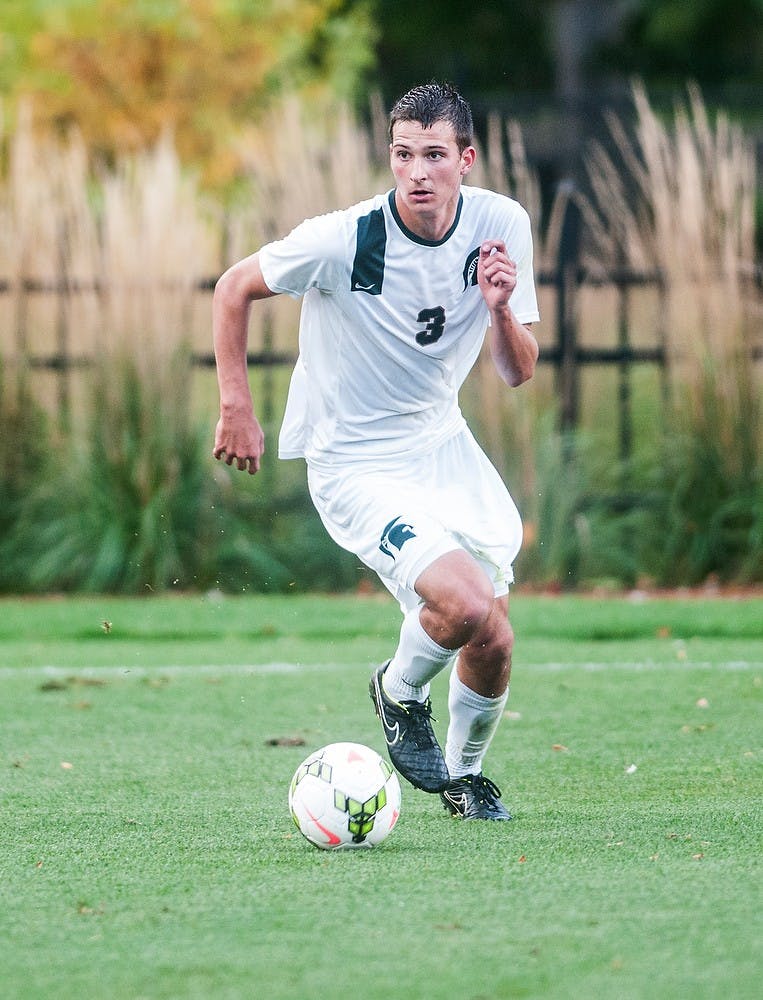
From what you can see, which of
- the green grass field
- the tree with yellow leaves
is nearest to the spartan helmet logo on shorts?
Result: the green grass field

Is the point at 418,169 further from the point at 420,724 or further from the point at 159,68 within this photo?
the point at 159,68

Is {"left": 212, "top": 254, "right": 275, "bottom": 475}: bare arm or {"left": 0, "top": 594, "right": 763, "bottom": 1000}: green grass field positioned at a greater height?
{"left": 212, "top": 254, "right": 275, "bottom": 475}: bare arm

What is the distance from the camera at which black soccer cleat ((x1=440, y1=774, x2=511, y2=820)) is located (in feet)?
15.8

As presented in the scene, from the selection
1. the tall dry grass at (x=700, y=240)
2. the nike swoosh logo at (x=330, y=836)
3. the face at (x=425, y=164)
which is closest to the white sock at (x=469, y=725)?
the nike swoosh logo at (x=330, y=836)

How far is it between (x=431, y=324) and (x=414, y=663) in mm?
973

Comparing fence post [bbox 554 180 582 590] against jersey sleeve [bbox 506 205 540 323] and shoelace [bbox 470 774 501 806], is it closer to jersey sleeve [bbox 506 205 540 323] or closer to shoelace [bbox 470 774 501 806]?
jersey sleeve [bbox 506 205 540 323]

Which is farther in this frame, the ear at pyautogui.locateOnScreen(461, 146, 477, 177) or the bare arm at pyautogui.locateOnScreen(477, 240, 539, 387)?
the ear at pyautogui.locateOnScreen(461, 146, 477, 177)

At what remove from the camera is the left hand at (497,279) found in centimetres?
461

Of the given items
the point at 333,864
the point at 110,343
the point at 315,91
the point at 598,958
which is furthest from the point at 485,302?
the point at 315,91

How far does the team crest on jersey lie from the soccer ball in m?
1.39

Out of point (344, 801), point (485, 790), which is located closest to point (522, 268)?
point (485, 790)

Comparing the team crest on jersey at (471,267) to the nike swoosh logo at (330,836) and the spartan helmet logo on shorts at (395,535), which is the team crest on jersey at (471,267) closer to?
the spartan helmet logo on shorts at (395,535)

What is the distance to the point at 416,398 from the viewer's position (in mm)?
5105

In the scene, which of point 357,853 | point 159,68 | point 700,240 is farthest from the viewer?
point 159,68
